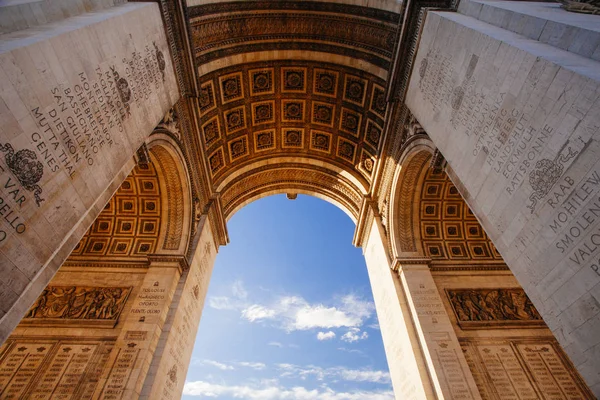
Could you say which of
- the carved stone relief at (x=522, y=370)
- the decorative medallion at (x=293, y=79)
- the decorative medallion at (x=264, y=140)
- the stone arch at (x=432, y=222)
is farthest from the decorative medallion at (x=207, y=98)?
the carved stone relief at (x=522, y=370)

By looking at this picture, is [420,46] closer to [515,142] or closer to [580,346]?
[515,142]

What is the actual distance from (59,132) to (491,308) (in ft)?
43.0

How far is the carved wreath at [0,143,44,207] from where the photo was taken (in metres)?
4.30

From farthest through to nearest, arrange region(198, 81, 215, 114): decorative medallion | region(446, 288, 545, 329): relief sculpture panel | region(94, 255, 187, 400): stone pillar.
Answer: region(198, 81, 215, 114): decorative medallion → region(446, 288, 545, 329): relief sculpture panel → region(94, 255, 187, 400): stone pillar

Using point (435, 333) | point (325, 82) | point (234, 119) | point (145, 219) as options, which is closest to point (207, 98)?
point (234, 119)

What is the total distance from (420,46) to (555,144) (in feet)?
18.4

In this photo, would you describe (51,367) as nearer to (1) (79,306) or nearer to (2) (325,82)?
(1) (79,306)

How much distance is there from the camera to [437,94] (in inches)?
321

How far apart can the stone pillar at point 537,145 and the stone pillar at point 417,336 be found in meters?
4.61

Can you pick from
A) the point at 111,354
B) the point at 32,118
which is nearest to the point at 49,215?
the point at 32,118

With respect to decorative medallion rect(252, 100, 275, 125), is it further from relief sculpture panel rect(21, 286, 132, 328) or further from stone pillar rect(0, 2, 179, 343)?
relief sculpture panel rect(21, 286, 132, 328)

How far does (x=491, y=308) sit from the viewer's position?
1081 cm

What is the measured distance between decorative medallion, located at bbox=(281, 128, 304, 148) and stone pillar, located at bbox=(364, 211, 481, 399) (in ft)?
20.0

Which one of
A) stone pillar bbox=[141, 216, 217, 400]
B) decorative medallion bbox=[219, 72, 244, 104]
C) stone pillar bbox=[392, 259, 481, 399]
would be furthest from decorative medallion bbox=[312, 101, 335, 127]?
stone pillar bbox=[392, 259, 481, 399]
